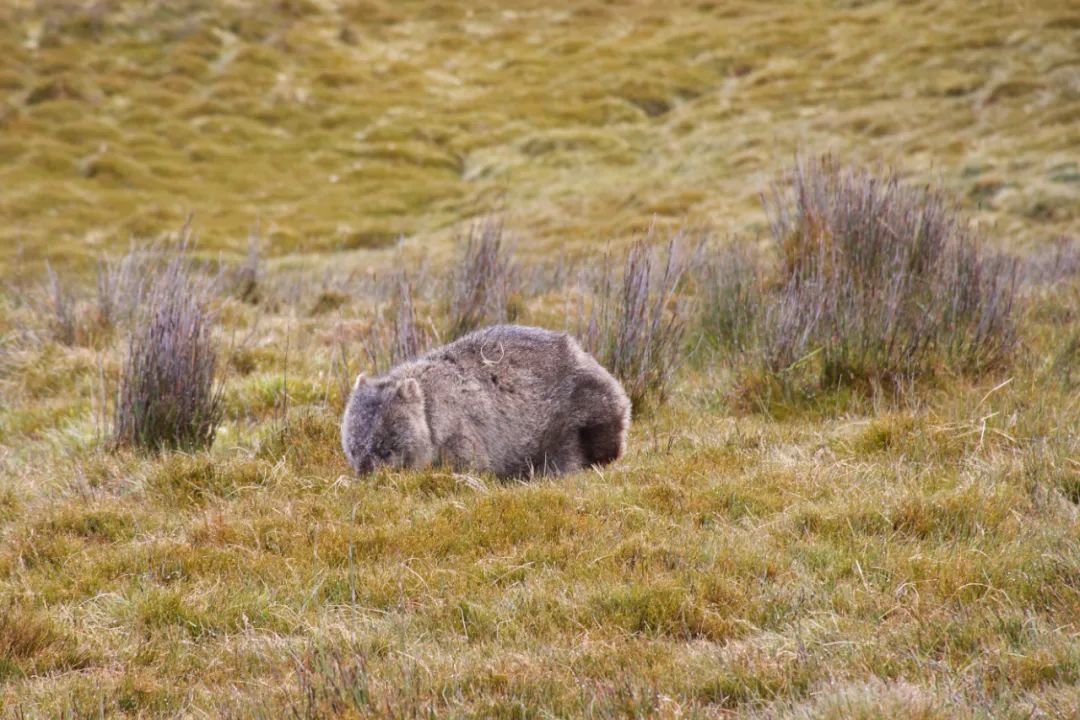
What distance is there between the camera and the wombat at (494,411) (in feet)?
21.5

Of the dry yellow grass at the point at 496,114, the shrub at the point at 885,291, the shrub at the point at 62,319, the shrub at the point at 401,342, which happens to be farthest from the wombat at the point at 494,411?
the dry yellow grass at the point at 496,114

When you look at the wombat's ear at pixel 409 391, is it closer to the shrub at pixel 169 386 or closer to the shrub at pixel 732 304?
the shrub at pixel 169 386

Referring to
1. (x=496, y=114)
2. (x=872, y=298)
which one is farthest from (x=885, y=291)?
(x=496, y=114)

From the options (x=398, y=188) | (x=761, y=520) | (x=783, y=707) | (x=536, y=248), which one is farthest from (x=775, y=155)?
(x=783, y=707)

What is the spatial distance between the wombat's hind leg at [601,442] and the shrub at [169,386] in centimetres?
289

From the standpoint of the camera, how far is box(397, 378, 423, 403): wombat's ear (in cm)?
656

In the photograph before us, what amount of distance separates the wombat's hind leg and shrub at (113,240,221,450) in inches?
114

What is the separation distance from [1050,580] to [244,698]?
11.8 feet

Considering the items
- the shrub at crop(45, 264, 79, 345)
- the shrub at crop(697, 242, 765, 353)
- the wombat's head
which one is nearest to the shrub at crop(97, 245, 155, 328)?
the shrub at crop(45, 264, 79, 345)

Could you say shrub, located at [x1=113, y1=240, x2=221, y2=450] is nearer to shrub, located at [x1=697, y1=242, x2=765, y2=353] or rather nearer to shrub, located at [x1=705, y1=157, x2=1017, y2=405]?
shrub, located at [x1=705, y1=157, x2=1017, y2=405]

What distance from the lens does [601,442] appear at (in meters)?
6.97

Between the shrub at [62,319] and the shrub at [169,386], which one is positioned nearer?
the shrub at [169,386]

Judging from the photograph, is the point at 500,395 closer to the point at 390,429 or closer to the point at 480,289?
the point at 390,429

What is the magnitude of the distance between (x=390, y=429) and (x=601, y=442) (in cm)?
148
